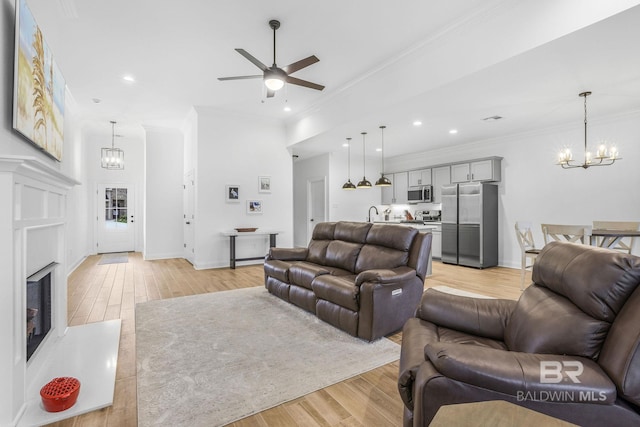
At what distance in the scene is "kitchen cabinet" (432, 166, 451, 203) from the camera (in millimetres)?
7410

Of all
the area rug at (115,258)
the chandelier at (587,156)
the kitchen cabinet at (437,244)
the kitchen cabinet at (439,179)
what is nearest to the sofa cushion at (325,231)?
the chandelier at (587,156)

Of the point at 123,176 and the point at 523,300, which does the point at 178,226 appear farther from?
the point at 523,300

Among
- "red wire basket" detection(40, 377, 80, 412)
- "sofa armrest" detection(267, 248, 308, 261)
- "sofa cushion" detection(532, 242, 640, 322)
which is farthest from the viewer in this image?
"sofa armrest" detection(267, 248, 308, 261)

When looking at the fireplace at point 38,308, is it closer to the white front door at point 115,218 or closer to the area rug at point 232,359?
the area rug at point 232,359

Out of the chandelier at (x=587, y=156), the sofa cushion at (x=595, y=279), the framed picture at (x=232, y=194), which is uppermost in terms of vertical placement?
the chandelier at (x=587, y=156)

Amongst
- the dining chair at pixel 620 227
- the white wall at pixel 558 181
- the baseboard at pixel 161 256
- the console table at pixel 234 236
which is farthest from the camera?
the baseboard at pixel 161 256

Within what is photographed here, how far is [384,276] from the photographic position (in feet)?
8.96

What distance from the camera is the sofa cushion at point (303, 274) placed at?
334 cm

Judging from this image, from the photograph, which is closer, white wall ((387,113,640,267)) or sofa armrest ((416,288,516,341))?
sofa armrest ((416,288,516,341))

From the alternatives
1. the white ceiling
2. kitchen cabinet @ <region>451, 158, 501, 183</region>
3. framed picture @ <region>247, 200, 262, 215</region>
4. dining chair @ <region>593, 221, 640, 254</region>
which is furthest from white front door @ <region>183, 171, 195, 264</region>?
dining chair @ <region>593, 221, 640, 254</region>

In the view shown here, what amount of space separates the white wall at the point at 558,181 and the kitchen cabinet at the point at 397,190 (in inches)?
61.0

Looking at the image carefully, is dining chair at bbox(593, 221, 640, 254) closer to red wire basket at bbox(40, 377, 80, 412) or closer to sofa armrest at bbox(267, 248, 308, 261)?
sofa armrest at bbox(267, 248, 308, 261)

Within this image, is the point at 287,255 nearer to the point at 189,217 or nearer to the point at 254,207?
the point at 254,207

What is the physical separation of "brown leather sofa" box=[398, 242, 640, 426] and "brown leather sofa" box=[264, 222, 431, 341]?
45.5 inches
